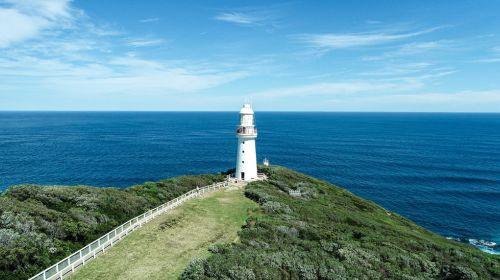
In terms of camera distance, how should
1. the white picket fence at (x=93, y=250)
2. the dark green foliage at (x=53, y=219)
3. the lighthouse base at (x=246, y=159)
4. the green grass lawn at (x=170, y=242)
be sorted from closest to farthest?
the white picket fence at (x=93, y=250) < the dark green foliage at (x=53, y=219) < the green grass lawn at (x=170, y=242) < the lighthouse base at (x=246, y=159)

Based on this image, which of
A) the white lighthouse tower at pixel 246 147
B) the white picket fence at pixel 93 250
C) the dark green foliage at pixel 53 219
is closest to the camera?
the white picket fence at pixel 93 250

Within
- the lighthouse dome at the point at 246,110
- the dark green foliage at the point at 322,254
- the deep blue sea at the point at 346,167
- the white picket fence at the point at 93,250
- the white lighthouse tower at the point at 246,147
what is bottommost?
the deep blue sea at the point at 346,167

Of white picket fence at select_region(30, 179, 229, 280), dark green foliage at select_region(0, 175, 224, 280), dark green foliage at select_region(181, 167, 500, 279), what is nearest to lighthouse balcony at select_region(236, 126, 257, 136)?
dark green foliage at select_region(181, 167, 500, 279)

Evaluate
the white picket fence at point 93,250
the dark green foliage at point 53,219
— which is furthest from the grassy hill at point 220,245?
the white picket fence at point 93,250

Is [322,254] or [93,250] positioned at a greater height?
[93,250]

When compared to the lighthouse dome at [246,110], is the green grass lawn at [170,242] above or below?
below

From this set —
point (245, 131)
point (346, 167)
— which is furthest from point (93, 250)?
point (346, 167)

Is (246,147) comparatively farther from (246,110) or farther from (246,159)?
(246,110)

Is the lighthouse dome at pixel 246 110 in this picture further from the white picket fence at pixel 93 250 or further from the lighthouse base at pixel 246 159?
the white picket fence at pixel 93 250
